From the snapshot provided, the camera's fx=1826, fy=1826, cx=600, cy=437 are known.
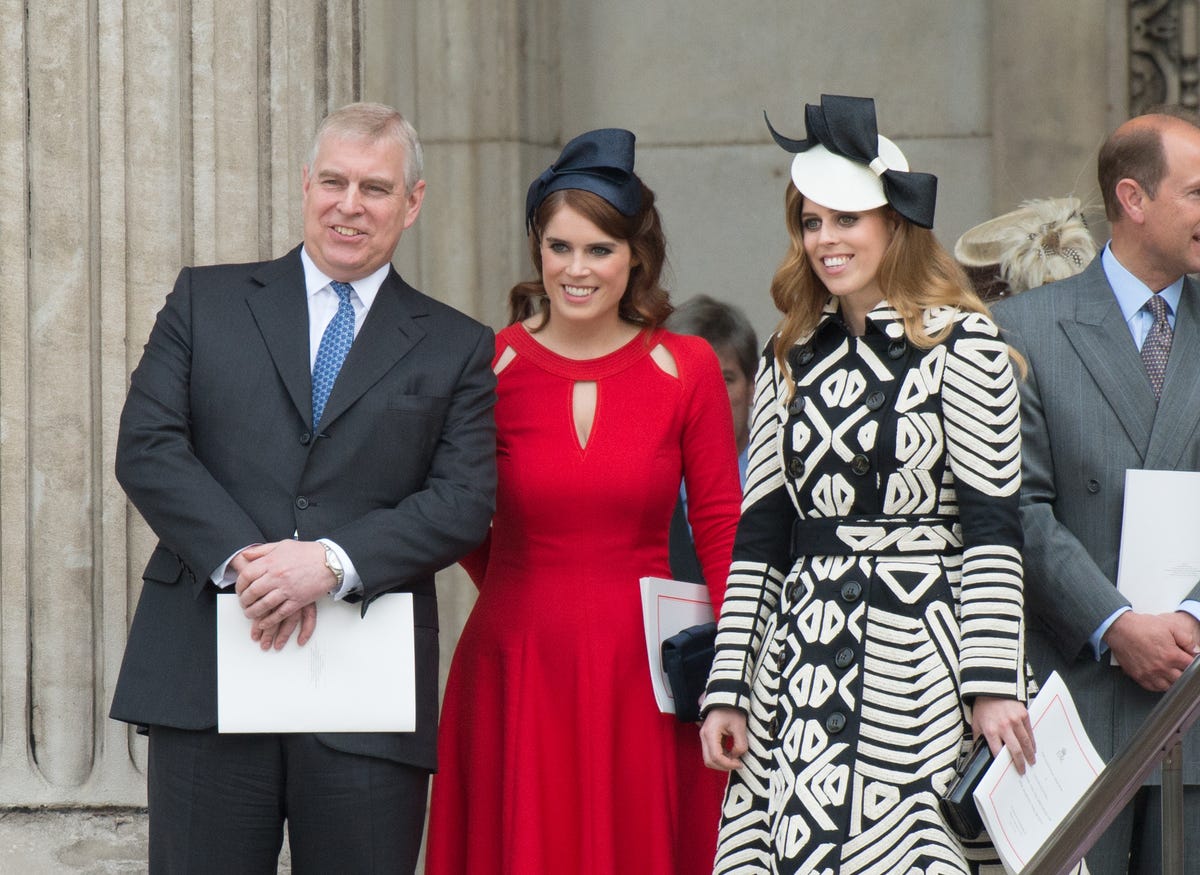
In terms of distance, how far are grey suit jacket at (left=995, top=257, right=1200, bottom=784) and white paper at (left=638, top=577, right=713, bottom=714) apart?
0.71 meters

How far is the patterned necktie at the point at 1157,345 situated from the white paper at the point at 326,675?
5.19ft

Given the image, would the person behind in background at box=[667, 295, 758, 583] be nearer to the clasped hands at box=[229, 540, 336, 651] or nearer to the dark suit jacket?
the dark suit jacket

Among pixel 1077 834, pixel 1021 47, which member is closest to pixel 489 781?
pixel 1077 834

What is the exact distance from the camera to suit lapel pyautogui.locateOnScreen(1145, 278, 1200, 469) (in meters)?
3.64

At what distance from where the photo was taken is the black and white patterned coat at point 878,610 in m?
3.12

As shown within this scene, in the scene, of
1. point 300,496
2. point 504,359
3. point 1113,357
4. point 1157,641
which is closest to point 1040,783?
point 1157,641

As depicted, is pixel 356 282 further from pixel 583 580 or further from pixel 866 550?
pixel 866 550

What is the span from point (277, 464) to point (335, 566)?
26cm

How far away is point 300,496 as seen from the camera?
3.45 metres

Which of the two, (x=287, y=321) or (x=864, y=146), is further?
(x=287, y=321)

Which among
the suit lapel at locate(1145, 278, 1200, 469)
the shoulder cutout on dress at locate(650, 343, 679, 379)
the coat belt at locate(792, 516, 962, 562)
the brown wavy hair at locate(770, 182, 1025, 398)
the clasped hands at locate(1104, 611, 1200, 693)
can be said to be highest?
the brown wavy hair at locate(770, 182, 1025, 398)

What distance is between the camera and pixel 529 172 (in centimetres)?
632

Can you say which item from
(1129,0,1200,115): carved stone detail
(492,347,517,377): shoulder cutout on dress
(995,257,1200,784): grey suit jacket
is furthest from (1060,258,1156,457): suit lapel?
(1129,0,1200,115): carved stone detail

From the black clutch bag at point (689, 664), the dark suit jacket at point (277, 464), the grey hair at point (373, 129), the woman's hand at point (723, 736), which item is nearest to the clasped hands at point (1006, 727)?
the woman's hand at point (723, 736)
